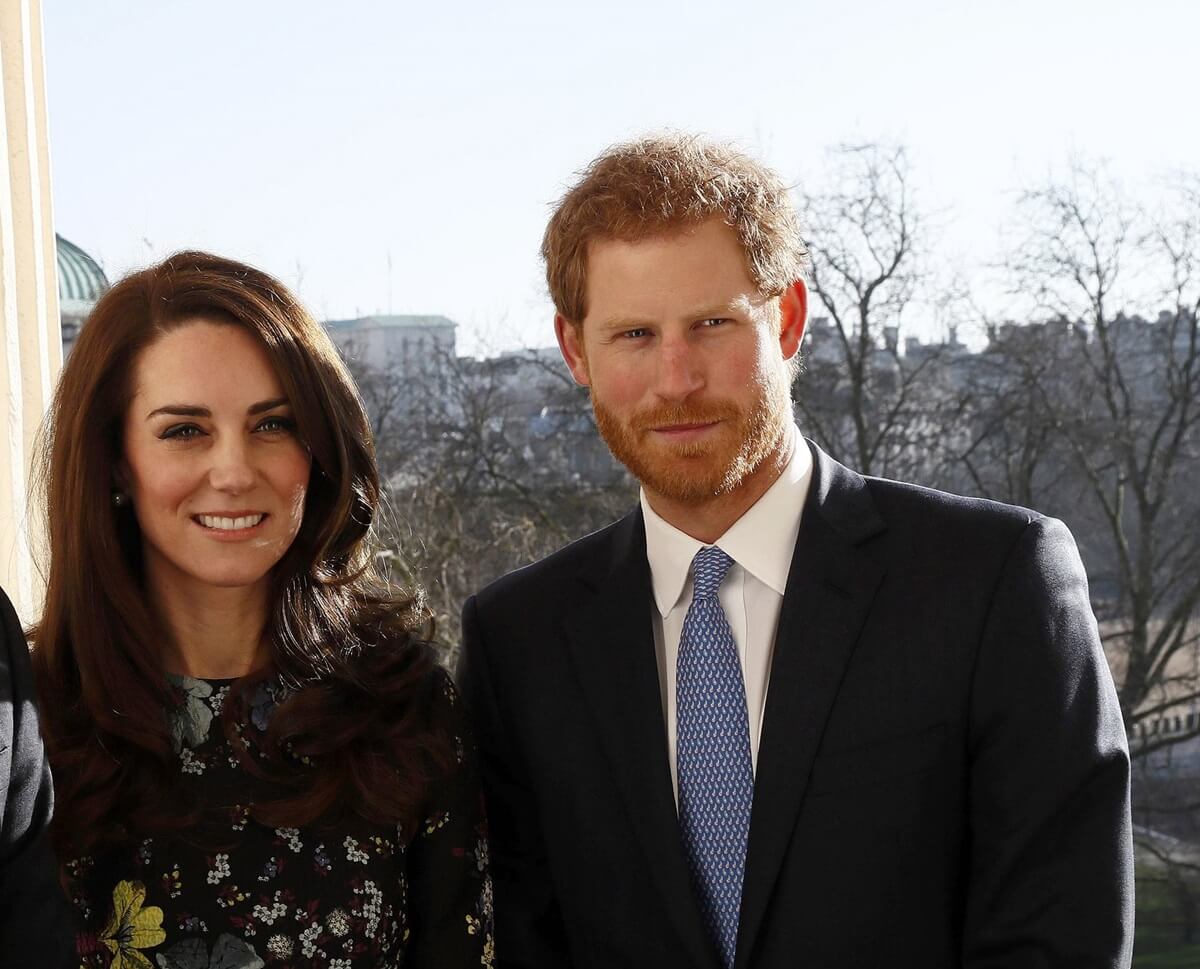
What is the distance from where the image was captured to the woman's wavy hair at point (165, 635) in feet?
6.65

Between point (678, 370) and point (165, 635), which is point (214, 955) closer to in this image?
point (165, 635)

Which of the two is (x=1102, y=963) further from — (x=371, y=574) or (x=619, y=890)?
(x=371, y=574)

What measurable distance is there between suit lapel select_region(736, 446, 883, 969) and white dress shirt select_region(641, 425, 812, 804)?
Answer: 32 mm

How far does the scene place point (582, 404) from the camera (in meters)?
10.5

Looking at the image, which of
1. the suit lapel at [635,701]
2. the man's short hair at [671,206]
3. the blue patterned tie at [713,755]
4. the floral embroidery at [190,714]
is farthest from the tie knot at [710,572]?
the floral embroidery at [190,714]

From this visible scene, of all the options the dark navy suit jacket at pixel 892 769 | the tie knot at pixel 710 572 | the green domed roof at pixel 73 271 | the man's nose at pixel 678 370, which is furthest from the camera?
the green domed roof at pixel 73 271

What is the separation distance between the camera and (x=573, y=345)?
2188mm

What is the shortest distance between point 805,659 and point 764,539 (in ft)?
0.61

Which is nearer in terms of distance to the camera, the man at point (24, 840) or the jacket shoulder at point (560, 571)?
the man at point (24, 840)

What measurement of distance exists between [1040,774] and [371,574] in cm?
106

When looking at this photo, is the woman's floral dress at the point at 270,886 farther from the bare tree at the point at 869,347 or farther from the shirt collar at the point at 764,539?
the bare tree at the point at 869,347

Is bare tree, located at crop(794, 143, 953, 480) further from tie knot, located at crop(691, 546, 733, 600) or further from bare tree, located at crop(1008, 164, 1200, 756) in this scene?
tie knot, located at crop(691, 546, 733, 600)

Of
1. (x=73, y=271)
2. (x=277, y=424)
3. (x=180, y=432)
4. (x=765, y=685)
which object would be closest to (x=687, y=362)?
(x=765, y=685)

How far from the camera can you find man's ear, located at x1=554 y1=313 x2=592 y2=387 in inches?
84.7
